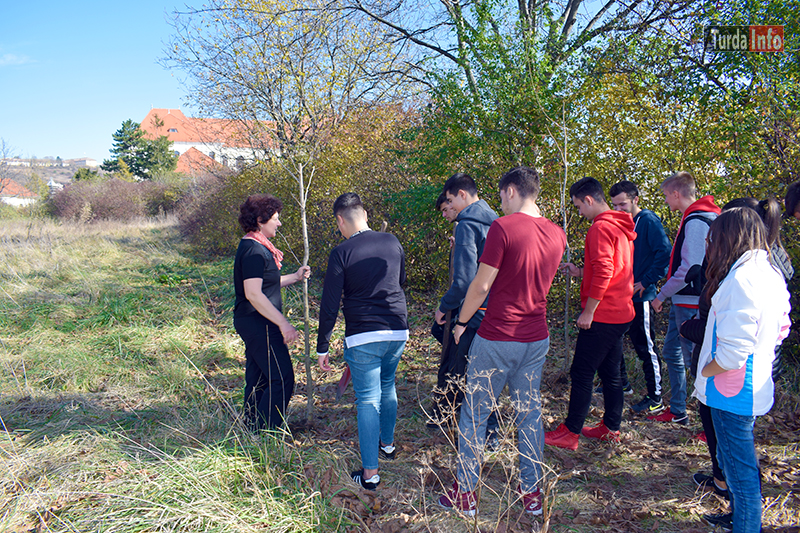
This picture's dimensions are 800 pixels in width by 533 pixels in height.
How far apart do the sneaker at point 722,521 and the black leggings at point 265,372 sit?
110 inches

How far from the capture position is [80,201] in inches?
961

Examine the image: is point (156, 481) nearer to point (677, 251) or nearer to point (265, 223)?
point (265, 223)

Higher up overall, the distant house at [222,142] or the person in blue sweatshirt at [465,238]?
the distant house at [222,142]

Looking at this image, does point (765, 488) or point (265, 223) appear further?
point (265, 223)

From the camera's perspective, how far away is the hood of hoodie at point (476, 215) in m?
3.03

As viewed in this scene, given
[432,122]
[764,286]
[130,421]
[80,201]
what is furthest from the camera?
[80,201]

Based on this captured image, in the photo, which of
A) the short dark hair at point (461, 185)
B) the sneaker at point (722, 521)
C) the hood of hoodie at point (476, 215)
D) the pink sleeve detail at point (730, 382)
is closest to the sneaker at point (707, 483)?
the sneaker at point (722, 521)

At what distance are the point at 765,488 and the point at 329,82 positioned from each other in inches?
273

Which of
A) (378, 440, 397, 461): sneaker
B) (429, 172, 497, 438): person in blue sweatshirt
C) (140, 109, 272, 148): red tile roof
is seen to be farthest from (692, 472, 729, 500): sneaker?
(140, 109, 272, 148): red tile roof

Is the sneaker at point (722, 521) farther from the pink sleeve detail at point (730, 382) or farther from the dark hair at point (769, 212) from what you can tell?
the dark hair at point (769, 212)

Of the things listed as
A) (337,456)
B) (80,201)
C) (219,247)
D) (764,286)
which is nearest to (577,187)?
(764,286)

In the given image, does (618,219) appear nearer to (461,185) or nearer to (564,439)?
(461,185)

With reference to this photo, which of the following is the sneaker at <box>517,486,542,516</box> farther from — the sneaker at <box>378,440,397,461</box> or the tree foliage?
the tree foliage

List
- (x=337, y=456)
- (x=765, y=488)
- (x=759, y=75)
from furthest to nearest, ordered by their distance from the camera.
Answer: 1. (x=759, y=75)
2. (x=337, y=456)
3. (x=765, y=488)
